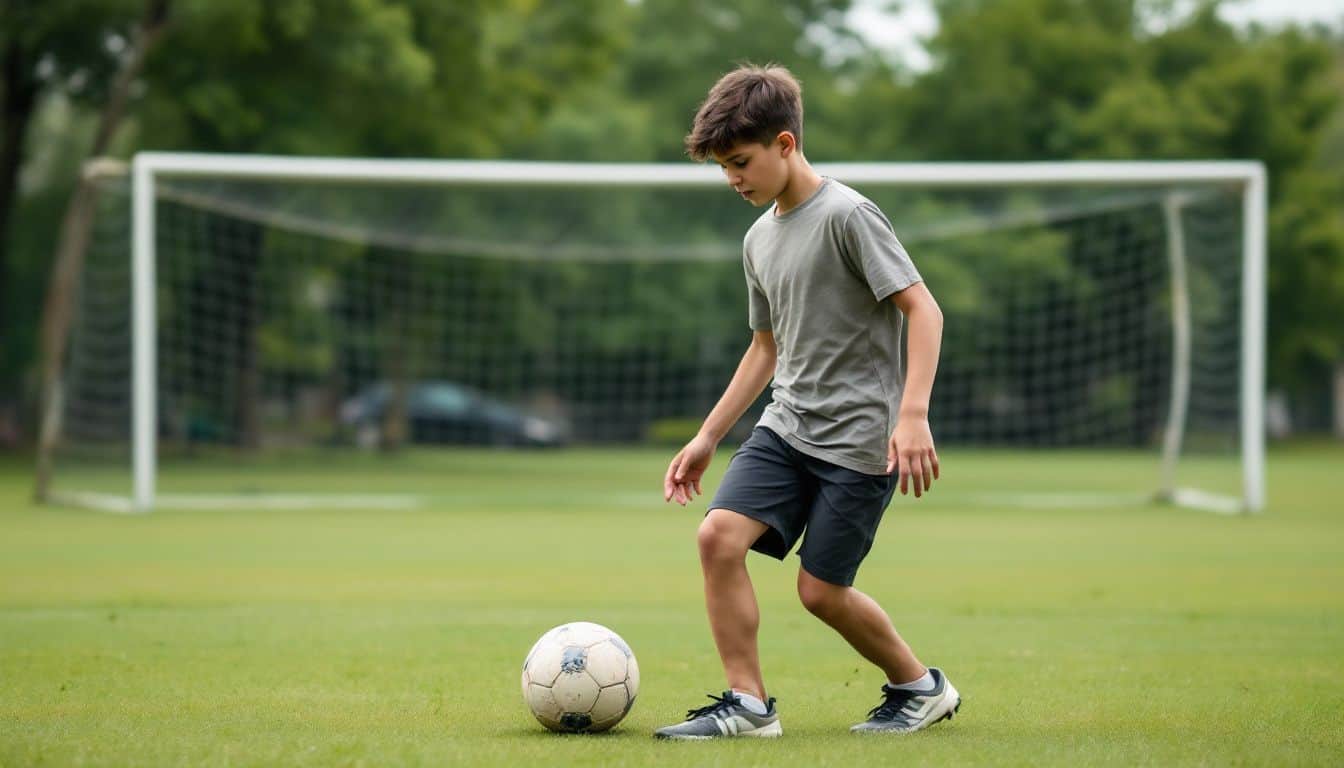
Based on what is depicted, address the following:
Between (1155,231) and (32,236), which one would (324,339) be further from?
(1155,231)

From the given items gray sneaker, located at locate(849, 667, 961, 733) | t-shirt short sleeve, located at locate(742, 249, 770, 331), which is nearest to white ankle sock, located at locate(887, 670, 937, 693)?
gray sneaker, located at locate(849, 667, 961, 733)

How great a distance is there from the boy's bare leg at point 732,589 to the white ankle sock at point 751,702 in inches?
0.6

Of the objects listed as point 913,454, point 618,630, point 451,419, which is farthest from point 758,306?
point 451,419

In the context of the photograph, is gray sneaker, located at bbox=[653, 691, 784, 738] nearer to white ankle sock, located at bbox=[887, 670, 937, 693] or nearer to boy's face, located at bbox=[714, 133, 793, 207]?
white ankle sock, located at bbox=[887, 670, 937, 693]

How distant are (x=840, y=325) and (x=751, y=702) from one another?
1.06 m

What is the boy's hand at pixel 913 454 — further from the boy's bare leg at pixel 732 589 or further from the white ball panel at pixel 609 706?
the white ball panel at pixel 609 706

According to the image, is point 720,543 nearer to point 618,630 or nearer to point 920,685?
point 920,685

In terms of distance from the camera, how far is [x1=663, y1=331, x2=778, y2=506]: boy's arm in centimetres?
490

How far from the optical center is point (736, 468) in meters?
4.72

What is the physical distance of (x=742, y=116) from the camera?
450 centimetres

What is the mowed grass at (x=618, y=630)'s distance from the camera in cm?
454

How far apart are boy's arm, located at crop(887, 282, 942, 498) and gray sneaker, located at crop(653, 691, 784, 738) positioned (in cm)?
77

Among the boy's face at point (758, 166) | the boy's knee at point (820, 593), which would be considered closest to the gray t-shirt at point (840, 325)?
the boy's face at point (758, 166)

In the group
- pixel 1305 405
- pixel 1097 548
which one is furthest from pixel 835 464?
pixel 1305 405
